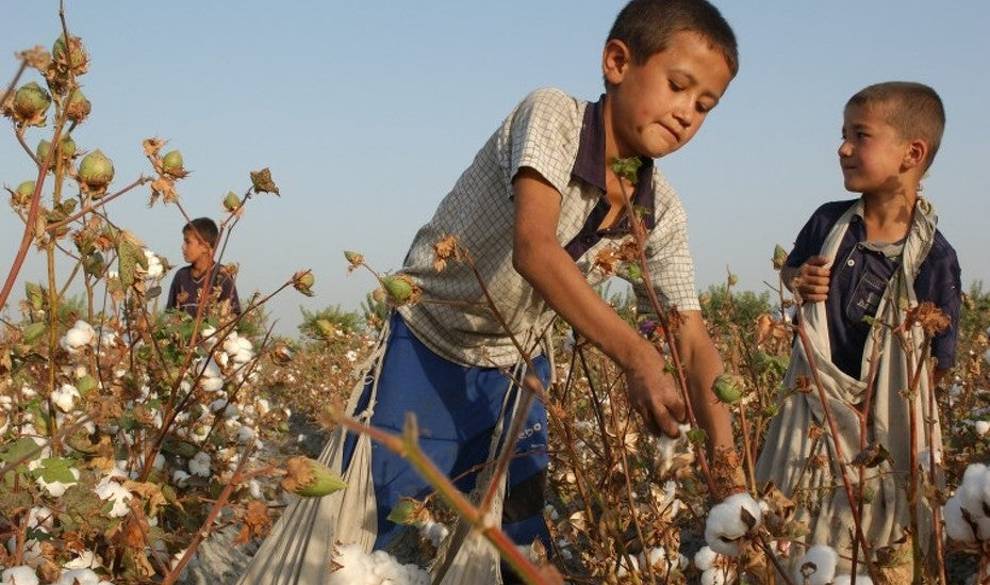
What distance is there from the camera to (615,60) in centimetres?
208

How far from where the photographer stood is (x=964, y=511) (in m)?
0.97

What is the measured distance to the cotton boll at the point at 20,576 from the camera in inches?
55.9

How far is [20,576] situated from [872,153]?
2477mm

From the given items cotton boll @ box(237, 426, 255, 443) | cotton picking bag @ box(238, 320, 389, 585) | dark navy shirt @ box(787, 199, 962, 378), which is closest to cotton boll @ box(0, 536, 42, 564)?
cotton picking bag @ box(238, 320, 389, 585)

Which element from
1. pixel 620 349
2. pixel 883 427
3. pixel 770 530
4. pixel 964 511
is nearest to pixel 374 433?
pixel 964 511

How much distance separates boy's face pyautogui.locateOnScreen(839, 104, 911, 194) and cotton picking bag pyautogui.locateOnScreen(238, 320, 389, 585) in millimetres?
1679

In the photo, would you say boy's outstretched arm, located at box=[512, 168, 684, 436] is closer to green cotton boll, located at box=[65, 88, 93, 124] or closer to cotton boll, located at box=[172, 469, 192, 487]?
green cotton boll, located at box=[65, 88, 93, 124]

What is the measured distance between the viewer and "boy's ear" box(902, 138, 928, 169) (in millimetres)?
3121

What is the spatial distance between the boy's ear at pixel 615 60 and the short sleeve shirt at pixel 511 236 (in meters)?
0.07

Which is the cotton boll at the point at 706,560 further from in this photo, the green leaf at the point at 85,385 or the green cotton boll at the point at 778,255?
the green leaf at the point at 85,385

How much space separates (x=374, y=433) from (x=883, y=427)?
2.80m

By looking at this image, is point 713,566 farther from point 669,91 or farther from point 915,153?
point 915,153

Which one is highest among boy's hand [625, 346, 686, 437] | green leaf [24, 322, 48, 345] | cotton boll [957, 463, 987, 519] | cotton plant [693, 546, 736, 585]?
green leaf [24, 322, 48, 345]

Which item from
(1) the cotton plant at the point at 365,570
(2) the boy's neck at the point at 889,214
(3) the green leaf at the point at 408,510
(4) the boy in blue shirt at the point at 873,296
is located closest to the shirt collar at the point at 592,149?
(3) the green leaf at the point at 408,510
